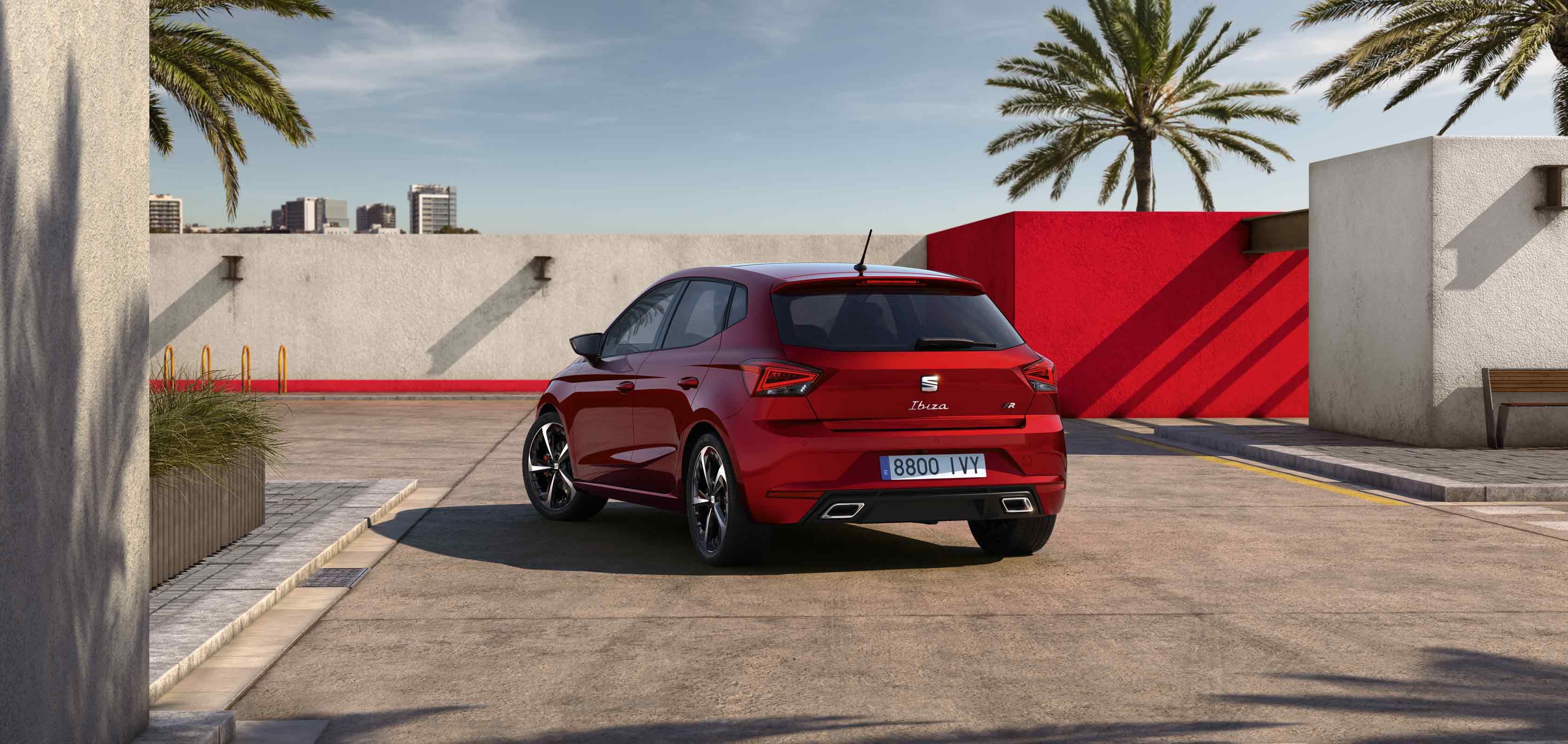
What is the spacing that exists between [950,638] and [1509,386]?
1046 centimetres

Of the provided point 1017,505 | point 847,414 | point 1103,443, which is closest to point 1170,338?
point 1103,443

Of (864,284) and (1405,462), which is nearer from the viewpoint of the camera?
(864,284)

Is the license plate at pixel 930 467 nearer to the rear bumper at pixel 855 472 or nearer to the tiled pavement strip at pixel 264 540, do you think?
the rear bumper at pixel 855 472

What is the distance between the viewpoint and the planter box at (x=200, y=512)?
6.48m

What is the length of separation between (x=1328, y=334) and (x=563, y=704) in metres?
13.5

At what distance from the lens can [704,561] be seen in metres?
7.33

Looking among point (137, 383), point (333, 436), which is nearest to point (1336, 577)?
point (137, 383)

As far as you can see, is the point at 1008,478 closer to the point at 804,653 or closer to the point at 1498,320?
the point at 804,653

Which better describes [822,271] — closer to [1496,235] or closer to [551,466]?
[551,466]

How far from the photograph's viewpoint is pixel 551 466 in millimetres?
9172

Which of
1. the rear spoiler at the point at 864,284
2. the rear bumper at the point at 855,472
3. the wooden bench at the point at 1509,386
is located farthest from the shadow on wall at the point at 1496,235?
the rear bumper at the point at 855,472

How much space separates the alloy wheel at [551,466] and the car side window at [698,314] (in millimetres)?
1387

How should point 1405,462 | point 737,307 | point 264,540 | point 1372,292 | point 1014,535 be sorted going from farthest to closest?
point 1372,292, point 1405,462, point 264,540, point 1014,535, point 737,307

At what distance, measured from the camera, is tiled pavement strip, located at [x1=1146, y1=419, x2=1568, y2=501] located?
405 inches
